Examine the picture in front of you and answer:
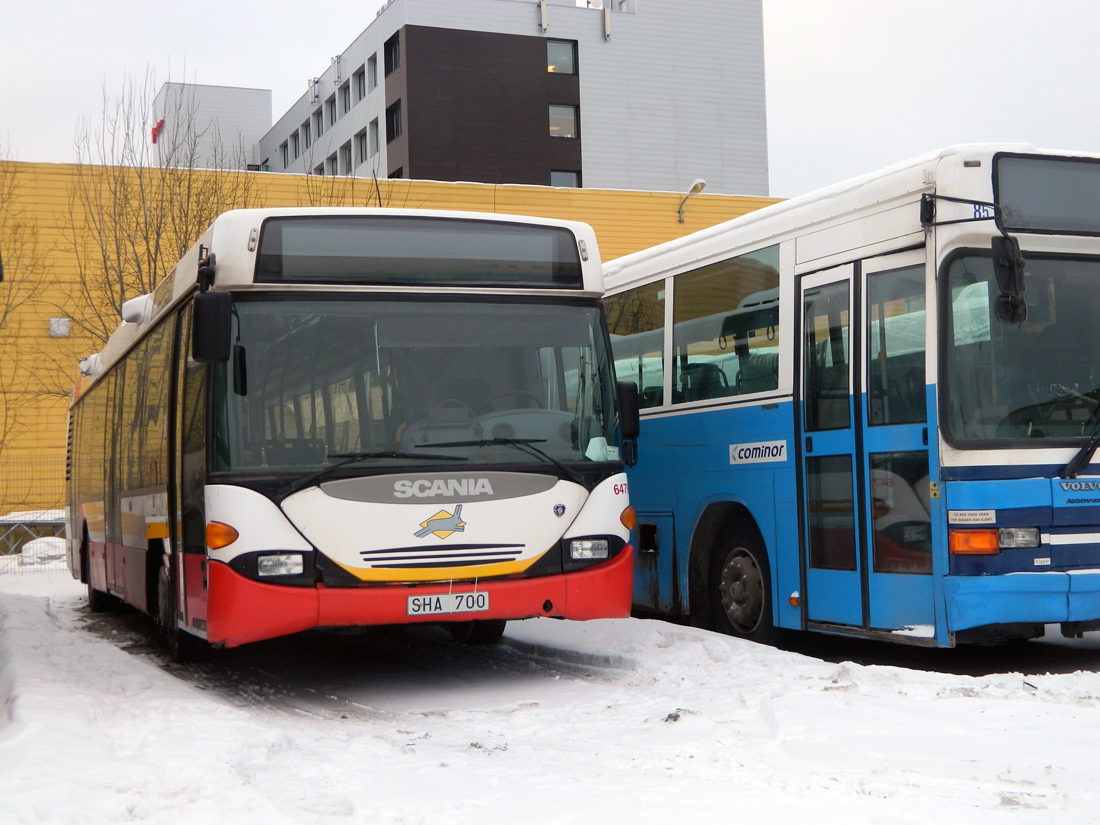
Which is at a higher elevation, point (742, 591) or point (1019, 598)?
point (1019, 598)

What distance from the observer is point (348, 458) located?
8.09 metres

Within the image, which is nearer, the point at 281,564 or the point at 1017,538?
the point at 281,564

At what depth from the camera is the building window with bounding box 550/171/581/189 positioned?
173ft

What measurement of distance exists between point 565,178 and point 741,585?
43.9m

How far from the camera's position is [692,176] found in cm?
5491

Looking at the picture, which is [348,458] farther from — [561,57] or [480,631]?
[561,57]

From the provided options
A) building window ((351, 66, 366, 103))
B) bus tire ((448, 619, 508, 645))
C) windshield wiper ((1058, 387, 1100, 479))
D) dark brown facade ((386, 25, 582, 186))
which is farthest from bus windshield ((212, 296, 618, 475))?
building window ((351, 66, 366, 103))

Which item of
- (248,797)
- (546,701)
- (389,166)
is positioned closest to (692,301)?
(546,701)

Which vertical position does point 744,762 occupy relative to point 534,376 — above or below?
below

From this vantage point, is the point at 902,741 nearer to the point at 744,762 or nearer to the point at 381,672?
the point at 744,762

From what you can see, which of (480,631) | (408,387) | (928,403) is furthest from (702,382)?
(408,387)

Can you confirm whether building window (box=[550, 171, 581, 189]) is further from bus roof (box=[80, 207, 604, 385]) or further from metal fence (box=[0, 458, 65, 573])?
bus roof (box=[80, 207, 604, 385])

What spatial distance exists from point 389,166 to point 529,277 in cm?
4648

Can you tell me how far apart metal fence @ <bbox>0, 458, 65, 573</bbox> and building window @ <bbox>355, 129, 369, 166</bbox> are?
31.2 meters
